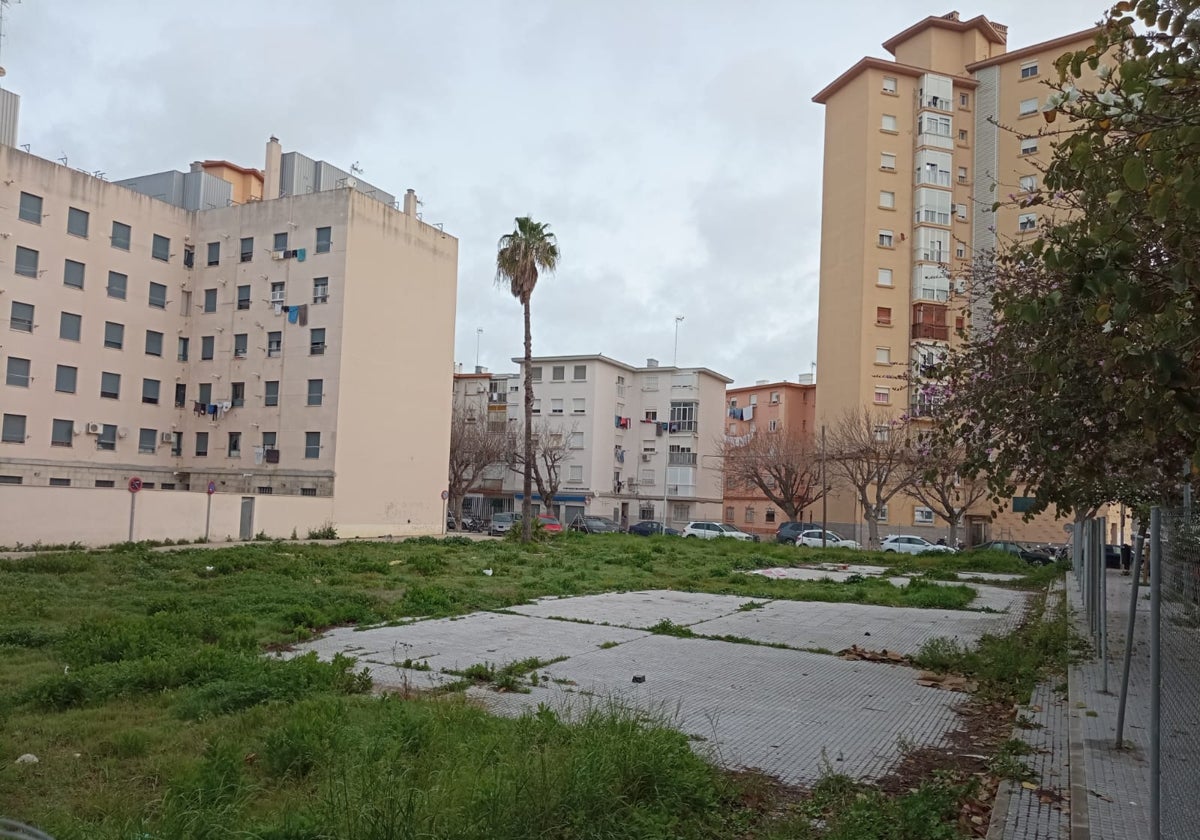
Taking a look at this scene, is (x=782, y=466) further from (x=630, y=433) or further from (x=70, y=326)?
(x=70, y=326)

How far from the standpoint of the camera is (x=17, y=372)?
4238 cm

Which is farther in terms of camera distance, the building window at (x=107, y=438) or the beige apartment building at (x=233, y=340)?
the building window at (x=107, y=438)

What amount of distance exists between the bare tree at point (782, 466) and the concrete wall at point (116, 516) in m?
30.4

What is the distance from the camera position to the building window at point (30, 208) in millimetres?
42562

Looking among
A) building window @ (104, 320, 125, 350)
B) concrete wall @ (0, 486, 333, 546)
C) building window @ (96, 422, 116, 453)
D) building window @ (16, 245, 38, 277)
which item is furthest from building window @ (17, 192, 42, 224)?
concrete wall @ (0, 486, 333, 546)

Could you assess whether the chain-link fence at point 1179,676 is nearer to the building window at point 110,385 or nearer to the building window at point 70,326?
the building window at point 70,326

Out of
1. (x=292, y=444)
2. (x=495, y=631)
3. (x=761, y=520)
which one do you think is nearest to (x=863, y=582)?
(x=495, y=631)

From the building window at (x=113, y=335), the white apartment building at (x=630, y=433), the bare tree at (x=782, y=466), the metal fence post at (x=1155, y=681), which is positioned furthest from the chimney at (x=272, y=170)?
the metal fence post at (x=1155, y=681)

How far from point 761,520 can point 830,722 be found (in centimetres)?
6902

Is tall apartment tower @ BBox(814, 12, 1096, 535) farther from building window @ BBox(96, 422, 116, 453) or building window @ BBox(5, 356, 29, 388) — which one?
building window @ BBox(5, 356, 29, 388)

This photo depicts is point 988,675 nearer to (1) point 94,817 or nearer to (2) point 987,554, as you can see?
(1) point 94,817

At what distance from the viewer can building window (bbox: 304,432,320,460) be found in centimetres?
4656

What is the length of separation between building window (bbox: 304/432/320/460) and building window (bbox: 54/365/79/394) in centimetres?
1099

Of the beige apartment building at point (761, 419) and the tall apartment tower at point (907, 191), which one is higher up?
the tall apartment tower at point (907, 191)
